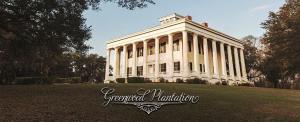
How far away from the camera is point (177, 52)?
49938 mm

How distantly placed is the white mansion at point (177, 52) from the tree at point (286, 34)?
7.91 meters

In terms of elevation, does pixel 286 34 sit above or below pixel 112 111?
above

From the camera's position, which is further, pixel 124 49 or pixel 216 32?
pixel 124 49

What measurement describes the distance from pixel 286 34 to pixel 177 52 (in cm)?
1668

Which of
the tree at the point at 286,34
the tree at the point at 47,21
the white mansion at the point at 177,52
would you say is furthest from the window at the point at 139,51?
the tree at the point at 47,21

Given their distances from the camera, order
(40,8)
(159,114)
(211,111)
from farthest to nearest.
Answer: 1. (40,8)
2. (211,111)
3. (159,114)

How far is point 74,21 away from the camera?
2062cm

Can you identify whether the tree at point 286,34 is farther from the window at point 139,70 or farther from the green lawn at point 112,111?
the green lawn at point 112,111

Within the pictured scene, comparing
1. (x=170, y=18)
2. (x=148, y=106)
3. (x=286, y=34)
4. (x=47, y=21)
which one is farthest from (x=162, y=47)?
(x=148, y=106)

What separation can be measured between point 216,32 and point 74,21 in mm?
35162

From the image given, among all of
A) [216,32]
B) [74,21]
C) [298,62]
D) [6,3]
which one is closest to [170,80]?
[216,32]

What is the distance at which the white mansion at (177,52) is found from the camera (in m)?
45.5

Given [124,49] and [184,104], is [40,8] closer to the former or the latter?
[184,104]

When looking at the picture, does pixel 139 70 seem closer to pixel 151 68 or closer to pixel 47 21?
pixel 151 68
